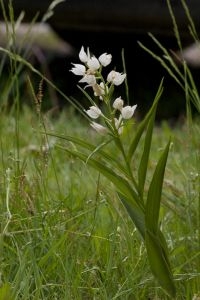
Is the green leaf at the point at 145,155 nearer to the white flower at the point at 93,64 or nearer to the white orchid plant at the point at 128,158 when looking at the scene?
the white orchid plant at the point at 128,158

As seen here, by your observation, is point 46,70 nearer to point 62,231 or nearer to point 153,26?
point 153,26

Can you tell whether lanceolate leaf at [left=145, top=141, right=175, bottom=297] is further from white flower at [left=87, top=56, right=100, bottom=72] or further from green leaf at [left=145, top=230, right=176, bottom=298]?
white flower at [left=87, top=56, right=100, bottom=72]

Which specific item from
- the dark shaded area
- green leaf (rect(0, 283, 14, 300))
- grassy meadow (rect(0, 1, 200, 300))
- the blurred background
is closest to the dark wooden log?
the blurred background

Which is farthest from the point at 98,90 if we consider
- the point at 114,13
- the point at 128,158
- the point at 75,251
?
the point at 114,13

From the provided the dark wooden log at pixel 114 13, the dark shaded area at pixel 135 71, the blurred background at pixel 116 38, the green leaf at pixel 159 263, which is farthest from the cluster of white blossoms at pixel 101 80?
the dark shaded area at pixel 135 71

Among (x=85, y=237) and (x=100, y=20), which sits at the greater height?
(x=100, y=20)

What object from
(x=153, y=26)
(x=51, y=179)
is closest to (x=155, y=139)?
(x=153, y=26)

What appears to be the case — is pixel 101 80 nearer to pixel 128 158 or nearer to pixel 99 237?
pixel 128 158

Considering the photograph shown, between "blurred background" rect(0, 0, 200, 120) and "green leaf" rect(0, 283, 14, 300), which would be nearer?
"green leaf" rect(0, 283, 14, 300)

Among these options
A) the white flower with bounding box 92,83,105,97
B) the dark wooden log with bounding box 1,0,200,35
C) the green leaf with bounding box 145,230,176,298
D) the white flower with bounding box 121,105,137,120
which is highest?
the dark wooden log with bounding box 1,0,200,35
